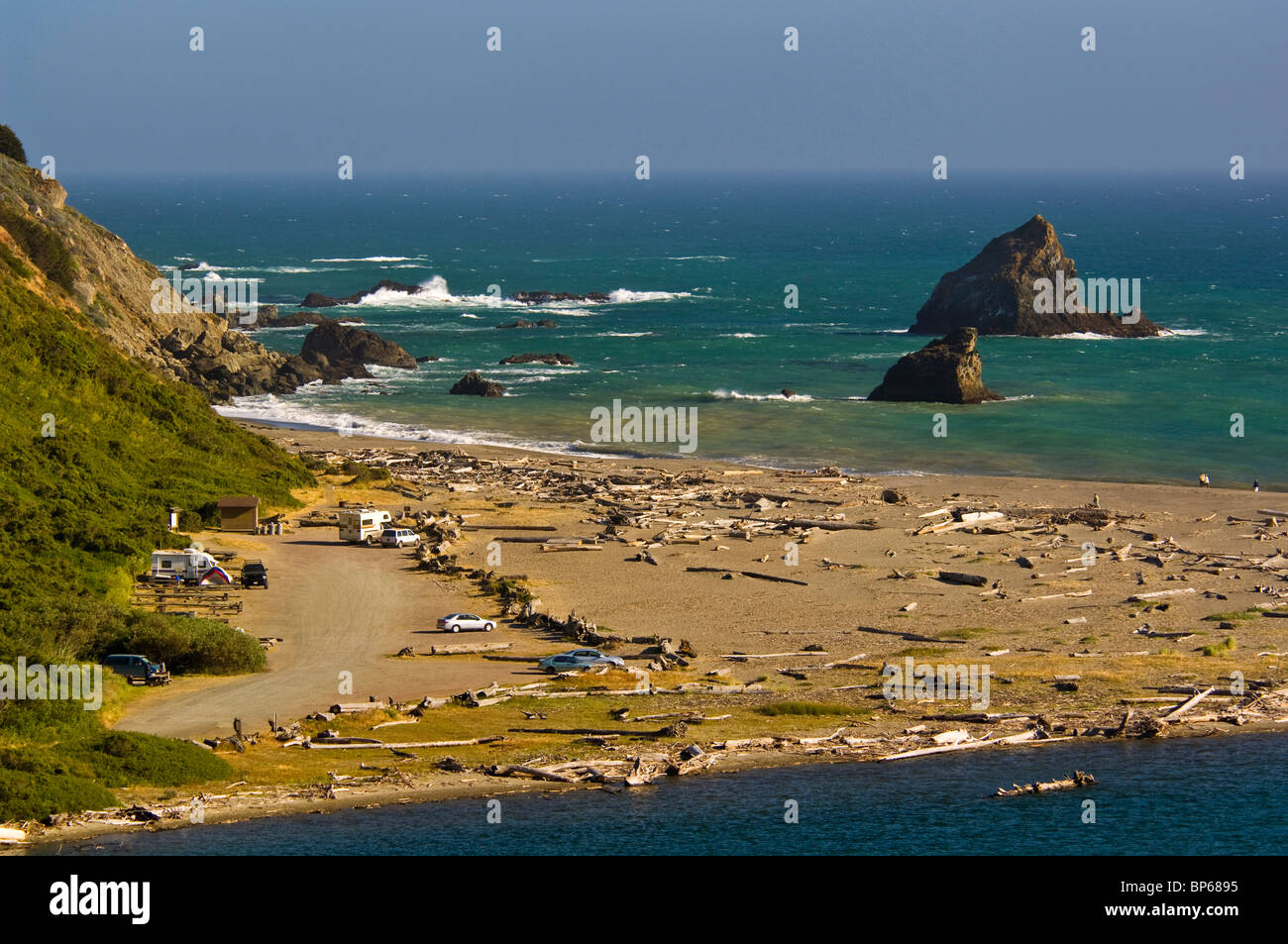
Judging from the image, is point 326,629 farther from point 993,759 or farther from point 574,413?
point 574,413

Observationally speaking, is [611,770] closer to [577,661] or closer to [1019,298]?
[577,661]

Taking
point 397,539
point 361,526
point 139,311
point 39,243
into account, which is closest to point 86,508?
point 361,526

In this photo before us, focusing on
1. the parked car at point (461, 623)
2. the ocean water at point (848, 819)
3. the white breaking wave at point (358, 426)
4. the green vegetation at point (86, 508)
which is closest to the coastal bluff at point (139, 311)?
the green vegetation at point (86, 508)

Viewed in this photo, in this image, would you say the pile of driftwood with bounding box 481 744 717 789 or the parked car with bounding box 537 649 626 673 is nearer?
the pile of driftwood with bounding box 481 744 717 789

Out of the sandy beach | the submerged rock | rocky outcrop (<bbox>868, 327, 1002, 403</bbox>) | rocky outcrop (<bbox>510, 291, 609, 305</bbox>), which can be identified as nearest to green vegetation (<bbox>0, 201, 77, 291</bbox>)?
the submerged rock

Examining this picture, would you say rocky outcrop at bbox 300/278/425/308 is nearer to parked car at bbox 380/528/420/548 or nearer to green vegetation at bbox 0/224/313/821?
green vegetation at bbox 0/224/313/821

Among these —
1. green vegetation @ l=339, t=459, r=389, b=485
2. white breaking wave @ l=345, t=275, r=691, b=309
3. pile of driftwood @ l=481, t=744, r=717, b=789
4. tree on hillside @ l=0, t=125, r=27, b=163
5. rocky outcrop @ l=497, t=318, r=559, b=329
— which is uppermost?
tree on hillside @ l=0, t=125, r=27, b=163

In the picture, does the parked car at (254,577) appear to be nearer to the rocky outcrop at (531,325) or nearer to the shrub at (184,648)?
the shrub at (184,648)
